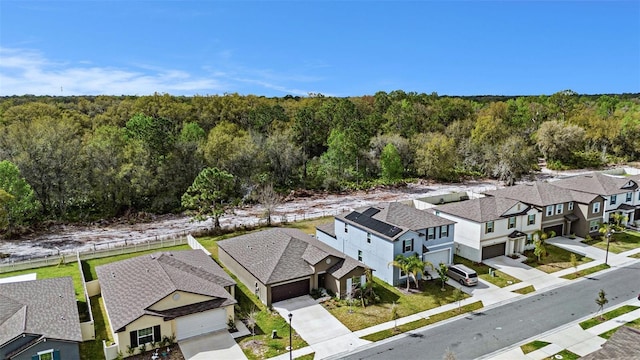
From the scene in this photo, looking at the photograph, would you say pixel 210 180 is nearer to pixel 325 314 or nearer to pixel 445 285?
pixel 325 314

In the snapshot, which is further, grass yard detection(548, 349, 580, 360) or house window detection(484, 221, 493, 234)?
house window detection(484, 221, 493, 234)

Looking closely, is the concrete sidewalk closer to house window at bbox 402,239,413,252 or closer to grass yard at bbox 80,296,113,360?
house window at bbox 402,239,413,252

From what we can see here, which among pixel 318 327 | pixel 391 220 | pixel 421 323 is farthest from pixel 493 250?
pixel 318 327

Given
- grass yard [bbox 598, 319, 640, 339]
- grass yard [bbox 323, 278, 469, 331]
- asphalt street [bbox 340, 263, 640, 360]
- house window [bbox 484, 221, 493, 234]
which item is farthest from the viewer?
house window [bbox 484, 221, 493, 234]

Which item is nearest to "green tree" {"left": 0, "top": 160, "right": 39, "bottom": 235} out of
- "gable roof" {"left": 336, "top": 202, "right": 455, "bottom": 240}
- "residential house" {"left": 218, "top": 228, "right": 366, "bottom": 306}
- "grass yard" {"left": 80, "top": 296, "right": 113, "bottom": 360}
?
"grass yard" {"left": 80, "top": 296, "right": 113, "bottom": 360}

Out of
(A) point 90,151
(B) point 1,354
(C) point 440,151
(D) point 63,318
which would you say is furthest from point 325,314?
(C) point 440,151

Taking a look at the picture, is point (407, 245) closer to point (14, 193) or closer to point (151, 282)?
point (151, 282)

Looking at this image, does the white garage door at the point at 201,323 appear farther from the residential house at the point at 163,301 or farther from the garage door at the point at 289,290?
the garage door at the point at 289,290
